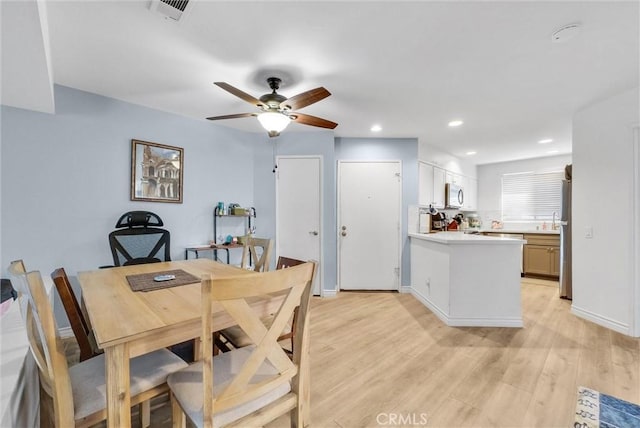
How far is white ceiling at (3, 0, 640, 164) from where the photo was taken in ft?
5.41

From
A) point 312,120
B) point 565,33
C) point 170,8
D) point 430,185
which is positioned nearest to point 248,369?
point 170,8

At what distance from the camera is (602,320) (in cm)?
292

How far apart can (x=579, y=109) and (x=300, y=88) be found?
10.4 feet

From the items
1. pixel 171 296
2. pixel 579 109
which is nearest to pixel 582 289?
pixel 579 109

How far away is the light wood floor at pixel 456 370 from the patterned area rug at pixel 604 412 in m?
0.05

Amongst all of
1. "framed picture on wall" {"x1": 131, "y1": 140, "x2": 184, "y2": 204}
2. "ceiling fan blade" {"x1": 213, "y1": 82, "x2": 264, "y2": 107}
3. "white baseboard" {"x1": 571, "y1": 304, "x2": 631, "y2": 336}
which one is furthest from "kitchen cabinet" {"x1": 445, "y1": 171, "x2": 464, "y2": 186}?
"framed picture on wall" {"x1": 131, "y1": 140, "x2": 184, "y2": 204}

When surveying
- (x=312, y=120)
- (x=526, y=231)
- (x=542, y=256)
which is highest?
(x=312, y=120)

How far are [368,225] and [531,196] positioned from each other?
398cm

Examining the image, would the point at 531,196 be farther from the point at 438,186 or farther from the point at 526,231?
the point at 438,186

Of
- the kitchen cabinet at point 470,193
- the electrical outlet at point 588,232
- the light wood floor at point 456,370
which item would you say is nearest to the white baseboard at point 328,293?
the light wood floor at point 456,370

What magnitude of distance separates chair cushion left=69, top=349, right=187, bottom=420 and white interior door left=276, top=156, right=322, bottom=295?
264 centimetres

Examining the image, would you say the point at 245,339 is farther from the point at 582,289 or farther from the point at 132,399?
the point at 582,289

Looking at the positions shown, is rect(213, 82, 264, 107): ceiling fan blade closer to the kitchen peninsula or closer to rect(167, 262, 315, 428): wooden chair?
rect(167, 262, 315, 428): wooden chair

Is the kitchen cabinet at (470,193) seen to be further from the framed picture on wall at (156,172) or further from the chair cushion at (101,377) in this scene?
the chair cushion at (101,377)
